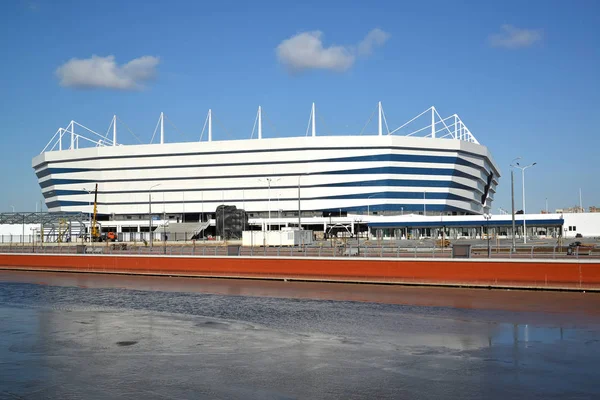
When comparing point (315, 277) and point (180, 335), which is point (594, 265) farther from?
point (180, 335)

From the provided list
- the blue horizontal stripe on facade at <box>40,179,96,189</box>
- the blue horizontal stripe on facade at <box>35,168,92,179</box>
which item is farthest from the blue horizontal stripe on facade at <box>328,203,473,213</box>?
the blue horizontal stripe on facade at <box>35,168,92,179</box>

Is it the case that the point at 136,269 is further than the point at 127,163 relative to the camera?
No

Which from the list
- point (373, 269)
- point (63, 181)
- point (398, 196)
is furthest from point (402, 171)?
point (373, 269)

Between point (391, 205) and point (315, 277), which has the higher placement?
point (391, 205)

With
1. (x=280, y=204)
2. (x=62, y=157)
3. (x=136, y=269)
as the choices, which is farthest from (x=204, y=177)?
(x=136, y=269)

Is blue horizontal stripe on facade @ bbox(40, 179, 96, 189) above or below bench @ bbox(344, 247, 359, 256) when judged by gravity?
above

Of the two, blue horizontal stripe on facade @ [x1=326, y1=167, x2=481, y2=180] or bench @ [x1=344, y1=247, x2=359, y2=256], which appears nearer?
bench @ [x1=344, y1=247, x2=359, y2=256]

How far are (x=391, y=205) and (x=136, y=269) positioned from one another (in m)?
95.8

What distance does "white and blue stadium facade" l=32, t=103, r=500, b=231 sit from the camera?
144125 mm

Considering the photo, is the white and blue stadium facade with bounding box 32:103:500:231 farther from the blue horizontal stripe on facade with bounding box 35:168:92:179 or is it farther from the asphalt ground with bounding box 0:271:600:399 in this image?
the asphalt ground with bounding box 0:271:600:399

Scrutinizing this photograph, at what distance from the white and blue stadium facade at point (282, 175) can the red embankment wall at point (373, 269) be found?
284ft

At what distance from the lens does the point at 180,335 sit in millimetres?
24656

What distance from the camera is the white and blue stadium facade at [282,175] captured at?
144 metres

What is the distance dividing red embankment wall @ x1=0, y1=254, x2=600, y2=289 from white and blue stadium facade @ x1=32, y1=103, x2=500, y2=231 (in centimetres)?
8659
